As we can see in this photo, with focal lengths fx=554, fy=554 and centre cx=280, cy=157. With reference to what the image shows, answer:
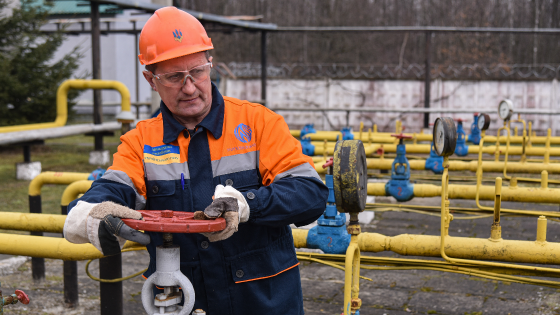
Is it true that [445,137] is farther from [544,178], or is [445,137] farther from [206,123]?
[544,178]

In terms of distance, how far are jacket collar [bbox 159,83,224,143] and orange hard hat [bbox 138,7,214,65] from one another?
7.6 inches

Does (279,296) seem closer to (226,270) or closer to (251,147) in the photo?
(226,270)

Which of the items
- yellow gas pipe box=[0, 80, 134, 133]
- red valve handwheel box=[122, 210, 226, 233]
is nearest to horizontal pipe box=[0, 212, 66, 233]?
red valve handwheel box=[122, 210, 226, 233]

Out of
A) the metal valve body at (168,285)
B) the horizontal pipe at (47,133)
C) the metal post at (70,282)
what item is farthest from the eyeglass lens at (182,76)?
the horizontal pipe at (47,133)

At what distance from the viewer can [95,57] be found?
8.66 meters

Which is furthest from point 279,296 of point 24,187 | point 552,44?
point 552,44

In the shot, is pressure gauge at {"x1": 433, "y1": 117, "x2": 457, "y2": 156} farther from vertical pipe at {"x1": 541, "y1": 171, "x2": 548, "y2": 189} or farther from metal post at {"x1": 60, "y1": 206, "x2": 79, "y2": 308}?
metal post at {"x1": 60, "y1": 206, "x2": 79, "y2": 308}

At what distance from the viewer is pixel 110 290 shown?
315 cm

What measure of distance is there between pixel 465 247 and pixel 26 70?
984 cm

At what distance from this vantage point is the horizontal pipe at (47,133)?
7146 millimetres

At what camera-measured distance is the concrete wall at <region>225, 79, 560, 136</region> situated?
1320 cm

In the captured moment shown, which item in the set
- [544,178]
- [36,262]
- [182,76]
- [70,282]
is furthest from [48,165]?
[182,76]

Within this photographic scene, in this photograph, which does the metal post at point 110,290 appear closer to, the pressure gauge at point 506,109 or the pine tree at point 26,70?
the pressure gauge at point 506,109

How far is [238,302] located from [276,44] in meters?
23.1
